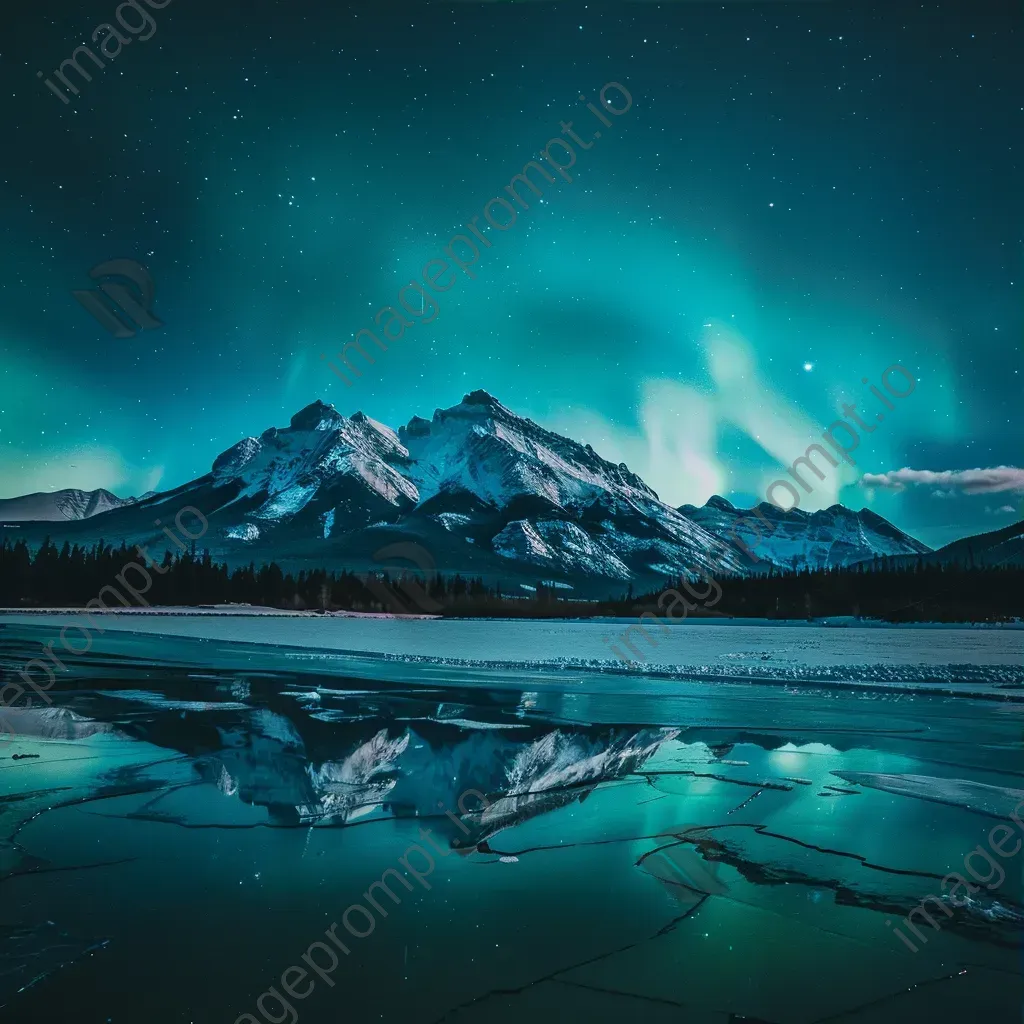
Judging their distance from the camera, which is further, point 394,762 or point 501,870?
point 394,762

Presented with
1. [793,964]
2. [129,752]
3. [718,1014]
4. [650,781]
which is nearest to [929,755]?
[650,781]

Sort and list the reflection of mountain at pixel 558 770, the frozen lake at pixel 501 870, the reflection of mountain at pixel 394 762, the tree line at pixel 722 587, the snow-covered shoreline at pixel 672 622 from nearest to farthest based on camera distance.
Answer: the frozen lake at pixel 501 870 < the reflection of mountain at pixel 558 770 < the reflection of mountain at pixel 394 762 < the snow-covered shoreline at pixel 672 622 < the tree line at pixel 722 587

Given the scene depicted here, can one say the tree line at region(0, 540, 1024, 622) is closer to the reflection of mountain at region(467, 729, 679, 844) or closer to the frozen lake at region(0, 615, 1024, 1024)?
the reflection of mountain at region(467, 729, 679, 844)

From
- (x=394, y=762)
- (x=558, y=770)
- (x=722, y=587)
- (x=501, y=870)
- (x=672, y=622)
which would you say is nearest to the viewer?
(x=501, y=870)

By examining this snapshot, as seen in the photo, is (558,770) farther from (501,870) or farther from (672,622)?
(672,622)

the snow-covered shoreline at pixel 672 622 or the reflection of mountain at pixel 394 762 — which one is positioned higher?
the reflection of mountain at pixel 394 762

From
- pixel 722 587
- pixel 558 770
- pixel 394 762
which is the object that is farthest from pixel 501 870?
pixel 722 587

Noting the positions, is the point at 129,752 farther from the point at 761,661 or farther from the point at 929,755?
the point at 761,661

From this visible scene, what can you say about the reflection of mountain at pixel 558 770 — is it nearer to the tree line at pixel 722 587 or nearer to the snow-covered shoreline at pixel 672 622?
the snow-covered shoreline at pixel 672 622

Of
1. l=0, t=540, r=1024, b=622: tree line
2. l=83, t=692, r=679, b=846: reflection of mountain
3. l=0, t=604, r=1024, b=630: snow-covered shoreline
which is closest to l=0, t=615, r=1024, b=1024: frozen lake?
l=83, t=692, r=679, b=846: reflection of mountain

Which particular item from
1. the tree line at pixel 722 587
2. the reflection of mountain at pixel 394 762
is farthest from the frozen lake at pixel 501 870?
the tree line at pixel 722 587

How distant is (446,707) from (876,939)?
46.5 ft

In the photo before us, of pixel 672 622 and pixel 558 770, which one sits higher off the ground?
pixel 558 770

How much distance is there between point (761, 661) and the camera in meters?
35.5
